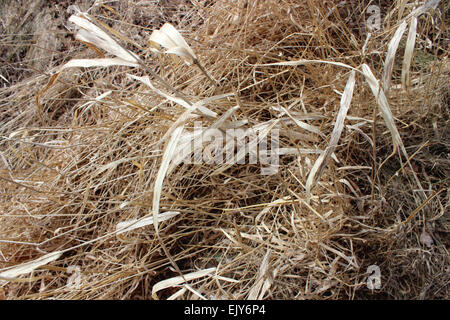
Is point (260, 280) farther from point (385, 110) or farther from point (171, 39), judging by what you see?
point (171, 39)

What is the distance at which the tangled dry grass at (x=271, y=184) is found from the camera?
86 centimetres

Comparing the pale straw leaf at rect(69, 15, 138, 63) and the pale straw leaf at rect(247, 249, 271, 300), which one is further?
the pale straw leaf at rect(247, 249, 271, 300)

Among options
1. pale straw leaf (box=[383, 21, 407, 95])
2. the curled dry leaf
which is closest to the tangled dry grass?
pale straw leaf (box=[383, 21, 407, 95])

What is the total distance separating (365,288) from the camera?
88cm

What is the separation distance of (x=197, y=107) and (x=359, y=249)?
1.74ft

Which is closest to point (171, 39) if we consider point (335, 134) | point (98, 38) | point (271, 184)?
point (98, 38)

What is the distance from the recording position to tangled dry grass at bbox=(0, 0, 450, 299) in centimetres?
86

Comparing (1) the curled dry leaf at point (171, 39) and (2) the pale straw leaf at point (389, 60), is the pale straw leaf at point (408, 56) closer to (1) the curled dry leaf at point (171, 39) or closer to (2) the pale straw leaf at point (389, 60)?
(2) the pale straw leaf at point (389, 60)

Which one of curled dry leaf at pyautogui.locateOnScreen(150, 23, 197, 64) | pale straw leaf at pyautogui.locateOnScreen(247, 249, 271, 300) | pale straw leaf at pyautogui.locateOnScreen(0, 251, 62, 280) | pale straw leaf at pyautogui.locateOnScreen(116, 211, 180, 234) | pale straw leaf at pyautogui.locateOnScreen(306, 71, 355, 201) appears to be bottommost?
pale straw leaf at pyautogui.locateOnScreen(247, 249, 271, 300)

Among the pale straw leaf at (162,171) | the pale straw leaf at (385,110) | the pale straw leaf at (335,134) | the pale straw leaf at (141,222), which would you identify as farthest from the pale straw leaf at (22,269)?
the pale straw leaf at (385,110)

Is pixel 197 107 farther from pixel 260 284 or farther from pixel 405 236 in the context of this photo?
pixel 405 236

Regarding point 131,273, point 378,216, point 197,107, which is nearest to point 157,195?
point 197,107

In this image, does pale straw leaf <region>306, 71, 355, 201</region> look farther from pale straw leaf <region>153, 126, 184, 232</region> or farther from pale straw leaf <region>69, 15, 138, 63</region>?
pale straw leaf <region>69, 15, 138, 63</region>

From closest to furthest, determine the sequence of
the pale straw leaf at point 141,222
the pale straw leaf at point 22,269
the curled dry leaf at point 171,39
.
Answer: the curled dry leaf at point 171,39 < the pale straw leaf at point 22,269 < the pale straw leaf at point 141,222
